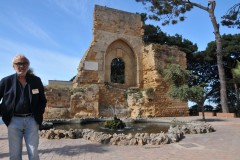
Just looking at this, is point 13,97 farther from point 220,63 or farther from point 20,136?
point 220,63

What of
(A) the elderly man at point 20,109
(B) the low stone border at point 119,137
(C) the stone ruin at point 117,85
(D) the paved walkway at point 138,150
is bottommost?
(D) the paved walkway at point 138,150

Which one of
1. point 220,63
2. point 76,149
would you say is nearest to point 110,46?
point 220,63

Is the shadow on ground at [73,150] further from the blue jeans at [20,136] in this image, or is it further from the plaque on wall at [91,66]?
the plaque on wall at [91,66]

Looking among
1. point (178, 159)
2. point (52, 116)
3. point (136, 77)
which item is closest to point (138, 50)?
point (136, 77)

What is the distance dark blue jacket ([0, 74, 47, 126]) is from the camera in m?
3.14

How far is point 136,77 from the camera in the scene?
714 inches

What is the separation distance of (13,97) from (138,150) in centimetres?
292

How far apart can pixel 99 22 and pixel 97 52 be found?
2020 millimetres

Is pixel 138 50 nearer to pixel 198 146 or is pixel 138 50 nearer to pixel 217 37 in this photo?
pixel 217 37

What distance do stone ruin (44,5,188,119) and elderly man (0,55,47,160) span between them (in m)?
10.8

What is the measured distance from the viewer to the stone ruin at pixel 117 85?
14.4 metres

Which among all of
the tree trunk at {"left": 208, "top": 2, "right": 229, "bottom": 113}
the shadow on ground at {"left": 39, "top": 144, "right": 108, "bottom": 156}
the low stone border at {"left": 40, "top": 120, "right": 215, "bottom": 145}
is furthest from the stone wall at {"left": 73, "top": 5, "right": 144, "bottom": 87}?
the shadow on ground at {"left": 39, "top": 144, "right": 108, "bottom": 156}

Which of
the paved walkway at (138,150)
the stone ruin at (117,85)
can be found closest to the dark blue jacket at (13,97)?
the paved walkway at (138,150)

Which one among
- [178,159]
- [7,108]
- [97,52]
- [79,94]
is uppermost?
[97,52]
